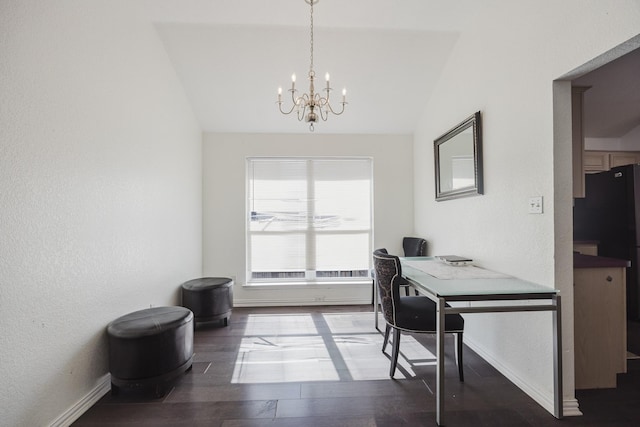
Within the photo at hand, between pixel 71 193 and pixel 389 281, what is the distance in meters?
2.08

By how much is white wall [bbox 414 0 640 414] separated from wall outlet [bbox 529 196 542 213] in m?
0.04

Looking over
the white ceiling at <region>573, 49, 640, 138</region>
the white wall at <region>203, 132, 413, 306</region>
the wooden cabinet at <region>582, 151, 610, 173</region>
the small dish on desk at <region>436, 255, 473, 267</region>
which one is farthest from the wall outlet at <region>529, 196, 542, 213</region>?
the wooden cabinet at <region>582, 151, 610, 173</region>

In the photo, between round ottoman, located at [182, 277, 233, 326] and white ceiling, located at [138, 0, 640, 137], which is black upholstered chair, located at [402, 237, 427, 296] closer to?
white ceiling, located at [138, 0, 640, 137]

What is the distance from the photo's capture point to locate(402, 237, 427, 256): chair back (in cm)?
364

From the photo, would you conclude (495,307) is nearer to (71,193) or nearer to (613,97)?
(71,193)

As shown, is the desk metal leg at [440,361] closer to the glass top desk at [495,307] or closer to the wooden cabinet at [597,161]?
the glass top desk at [495,307]

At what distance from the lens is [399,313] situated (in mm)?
2170

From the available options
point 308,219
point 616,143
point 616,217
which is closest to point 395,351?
point 308,219

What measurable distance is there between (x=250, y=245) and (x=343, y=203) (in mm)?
1380

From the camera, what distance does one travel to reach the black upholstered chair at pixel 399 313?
6.86 ft

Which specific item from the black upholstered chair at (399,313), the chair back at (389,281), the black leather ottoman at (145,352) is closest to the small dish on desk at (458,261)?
the black upholstered chair at (399,313)

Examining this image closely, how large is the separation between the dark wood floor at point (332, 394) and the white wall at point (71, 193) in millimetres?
462

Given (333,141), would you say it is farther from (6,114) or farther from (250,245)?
(6,114)

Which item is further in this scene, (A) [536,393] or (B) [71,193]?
(A) [536,393]
